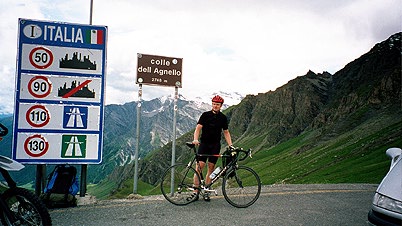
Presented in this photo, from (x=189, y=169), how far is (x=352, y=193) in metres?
6.42

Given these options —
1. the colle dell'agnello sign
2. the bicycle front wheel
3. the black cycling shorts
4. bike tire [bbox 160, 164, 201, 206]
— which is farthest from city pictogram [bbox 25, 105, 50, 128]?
the bicycle front wheel

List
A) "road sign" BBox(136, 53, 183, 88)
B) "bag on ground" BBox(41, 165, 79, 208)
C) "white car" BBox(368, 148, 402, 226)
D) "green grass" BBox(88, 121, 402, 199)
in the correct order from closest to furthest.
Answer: "white car" BBox(368, 148, 402, 226), "bag on ground" BBox(41, 165, 79, 208), "road sign" BBox(136, 53, 183, 88), "green grass" BBox(88, 121, 402, 199)

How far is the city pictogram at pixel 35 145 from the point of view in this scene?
10891 millimetres

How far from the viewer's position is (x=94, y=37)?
37.8 feet

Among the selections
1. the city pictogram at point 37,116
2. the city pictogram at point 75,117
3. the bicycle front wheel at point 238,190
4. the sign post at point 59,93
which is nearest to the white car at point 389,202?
the bicycle front wheel at point 238,190

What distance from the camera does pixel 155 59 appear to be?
489 inches

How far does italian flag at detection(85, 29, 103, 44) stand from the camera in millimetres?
11445

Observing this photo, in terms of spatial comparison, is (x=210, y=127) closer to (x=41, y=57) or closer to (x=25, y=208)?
(x=41, y=57)

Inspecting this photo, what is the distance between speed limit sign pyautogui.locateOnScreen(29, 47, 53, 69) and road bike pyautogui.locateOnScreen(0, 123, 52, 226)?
4.99 metres

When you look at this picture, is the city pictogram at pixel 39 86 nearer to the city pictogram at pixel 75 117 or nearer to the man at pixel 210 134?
the city pictogram at pixel 75 117

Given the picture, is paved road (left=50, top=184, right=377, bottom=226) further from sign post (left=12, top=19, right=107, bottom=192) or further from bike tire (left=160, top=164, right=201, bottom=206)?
sign post (left=12, top=19, right=107, bottom=192)

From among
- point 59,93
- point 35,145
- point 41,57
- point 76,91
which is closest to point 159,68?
point 76,91

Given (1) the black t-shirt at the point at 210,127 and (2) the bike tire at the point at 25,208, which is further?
(1) the black t-shirt at the point at 210,127

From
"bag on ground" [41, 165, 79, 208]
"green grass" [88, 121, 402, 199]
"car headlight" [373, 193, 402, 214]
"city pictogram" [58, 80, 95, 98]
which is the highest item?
"city pictogram" [58, 80, 95, 98]
